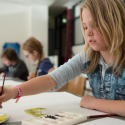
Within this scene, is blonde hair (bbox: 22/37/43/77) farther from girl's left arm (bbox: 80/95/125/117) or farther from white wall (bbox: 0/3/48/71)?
white wall (bbox: 0/3/48/71)

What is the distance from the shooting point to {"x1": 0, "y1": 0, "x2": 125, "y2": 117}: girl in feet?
2.46

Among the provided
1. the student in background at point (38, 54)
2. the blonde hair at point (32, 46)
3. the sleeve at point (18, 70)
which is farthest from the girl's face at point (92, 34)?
the sleeve at point (18, 70)

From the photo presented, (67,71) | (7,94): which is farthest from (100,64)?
(7,94)

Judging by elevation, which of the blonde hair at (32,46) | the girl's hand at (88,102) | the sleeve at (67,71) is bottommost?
the girl's hand at (88,102)

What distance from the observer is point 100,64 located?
925 millimetres

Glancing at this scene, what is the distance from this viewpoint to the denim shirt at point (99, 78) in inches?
33.6

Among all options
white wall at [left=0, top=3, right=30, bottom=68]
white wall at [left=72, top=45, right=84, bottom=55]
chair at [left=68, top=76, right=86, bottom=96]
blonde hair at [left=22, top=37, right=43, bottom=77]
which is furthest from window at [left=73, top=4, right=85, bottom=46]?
chair at [left=68, top=76, right=86, bottom=96]

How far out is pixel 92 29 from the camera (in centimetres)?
78

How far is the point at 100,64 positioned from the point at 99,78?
8cm

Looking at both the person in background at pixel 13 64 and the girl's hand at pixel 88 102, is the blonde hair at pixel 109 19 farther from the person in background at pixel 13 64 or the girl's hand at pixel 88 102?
the person in background at pixel 13 64

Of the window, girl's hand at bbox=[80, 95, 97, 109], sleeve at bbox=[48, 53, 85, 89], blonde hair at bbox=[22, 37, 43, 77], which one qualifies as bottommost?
girl's hand at bbox=[80, 95, 97, 109]

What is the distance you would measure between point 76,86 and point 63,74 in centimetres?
69

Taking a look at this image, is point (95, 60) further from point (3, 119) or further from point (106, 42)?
point (3, 119)

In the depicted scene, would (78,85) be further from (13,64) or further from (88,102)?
(13,64)
